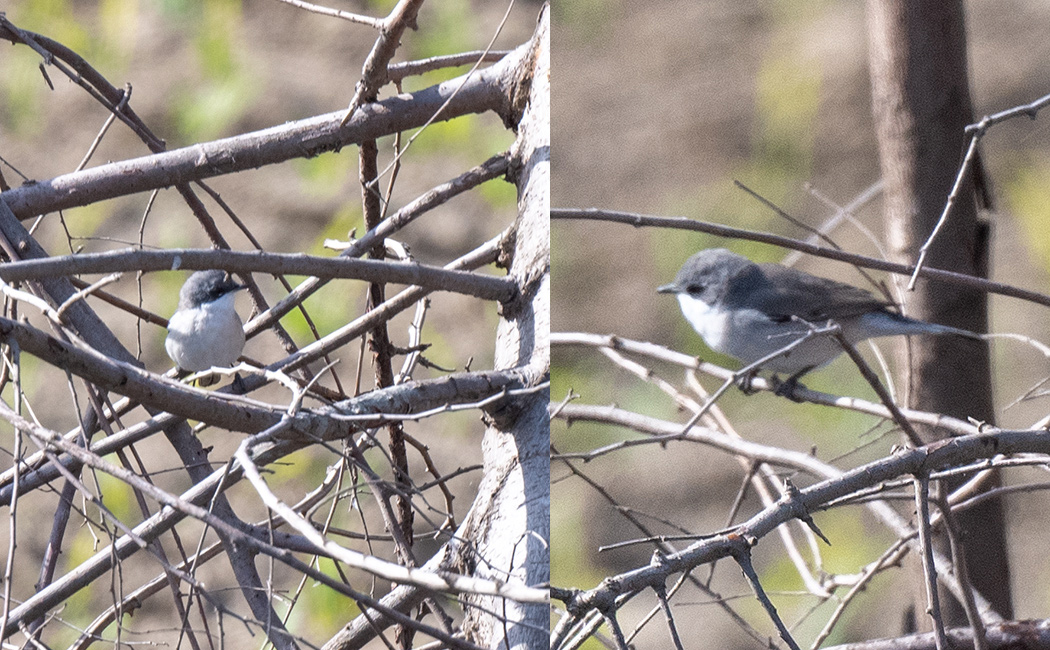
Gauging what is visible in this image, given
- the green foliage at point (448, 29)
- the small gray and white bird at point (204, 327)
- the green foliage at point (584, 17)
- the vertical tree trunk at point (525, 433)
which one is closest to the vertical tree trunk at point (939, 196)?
the green foliage at point (584, 17)

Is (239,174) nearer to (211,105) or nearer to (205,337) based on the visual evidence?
(211,105)

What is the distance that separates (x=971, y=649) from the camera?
108cm

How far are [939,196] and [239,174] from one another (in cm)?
94

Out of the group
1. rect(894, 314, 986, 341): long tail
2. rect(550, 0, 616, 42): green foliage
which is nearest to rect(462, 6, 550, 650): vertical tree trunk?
rect(550, 0, 616, 42): green foliage

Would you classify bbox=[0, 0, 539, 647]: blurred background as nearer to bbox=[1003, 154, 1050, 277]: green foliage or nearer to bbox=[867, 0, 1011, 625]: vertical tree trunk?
bbox=[867, 0, 1011, 625]: vertical tree trunk

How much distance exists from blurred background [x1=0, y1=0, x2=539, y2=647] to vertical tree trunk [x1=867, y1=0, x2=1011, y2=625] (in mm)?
498

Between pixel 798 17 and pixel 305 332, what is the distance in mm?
859

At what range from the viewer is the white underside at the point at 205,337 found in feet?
4.21

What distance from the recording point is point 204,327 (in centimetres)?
130

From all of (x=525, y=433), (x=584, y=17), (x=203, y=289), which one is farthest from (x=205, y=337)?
(x=584, y=17)

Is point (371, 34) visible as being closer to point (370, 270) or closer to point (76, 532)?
point (370, 270)

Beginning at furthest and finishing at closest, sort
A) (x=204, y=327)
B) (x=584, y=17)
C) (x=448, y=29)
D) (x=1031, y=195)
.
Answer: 1. (x=448, y=29)
2. (x=204, y=327)
3. (x=584, y=17)
4. (x=1031, y=195)

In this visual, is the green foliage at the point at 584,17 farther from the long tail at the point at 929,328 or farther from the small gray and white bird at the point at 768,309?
the long tail at the point at 929,328

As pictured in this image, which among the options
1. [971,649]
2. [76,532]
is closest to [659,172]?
[971,649]
